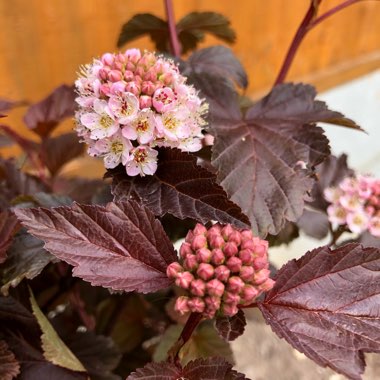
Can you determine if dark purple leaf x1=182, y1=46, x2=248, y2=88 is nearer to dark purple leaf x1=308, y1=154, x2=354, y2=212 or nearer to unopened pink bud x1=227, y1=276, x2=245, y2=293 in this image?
dark purple leaf x1=308, y1=154, x2=354, y2=212

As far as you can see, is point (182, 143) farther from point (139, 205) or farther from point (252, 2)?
point (252, 2)

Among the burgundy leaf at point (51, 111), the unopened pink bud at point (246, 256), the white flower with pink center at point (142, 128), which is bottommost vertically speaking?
the unopened pink bud at point (246, 256)

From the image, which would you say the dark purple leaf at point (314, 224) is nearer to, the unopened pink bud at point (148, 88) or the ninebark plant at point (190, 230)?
the ninebark plant at point (190, 230)

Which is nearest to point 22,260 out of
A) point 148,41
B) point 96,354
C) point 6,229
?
point 6,229

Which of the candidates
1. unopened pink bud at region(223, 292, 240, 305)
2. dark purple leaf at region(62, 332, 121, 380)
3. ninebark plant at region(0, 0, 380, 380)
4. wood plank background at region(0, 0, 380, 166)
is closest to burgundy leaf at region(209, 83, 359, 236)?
ninebark plant at region(0, 0, 380, 380)

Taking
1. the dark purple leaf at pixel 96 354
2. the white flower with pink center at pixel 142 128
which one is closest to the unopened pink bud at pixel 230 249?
the white flower with pink center at pixel 142 128

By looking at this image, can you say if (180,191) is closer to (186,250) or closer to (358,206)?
(186,250)

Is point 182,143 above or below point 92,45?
below

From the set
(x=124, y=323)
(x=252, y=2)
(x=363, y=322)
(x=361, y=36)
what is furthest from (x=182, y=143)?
(x=361, y=36)
